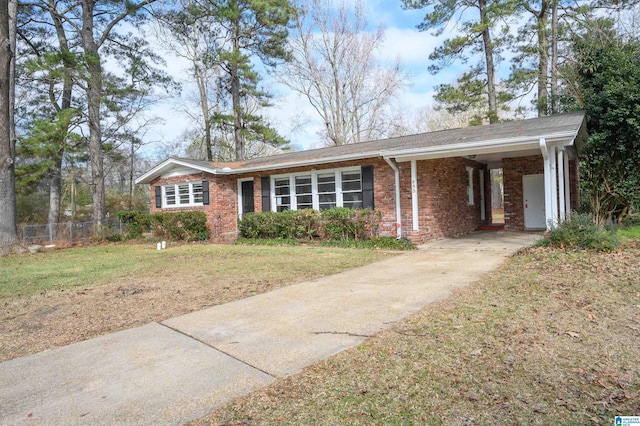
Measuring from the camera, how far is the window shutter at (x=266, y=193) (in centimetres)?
1426

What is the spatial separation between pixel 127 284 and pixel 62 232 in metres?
11.7

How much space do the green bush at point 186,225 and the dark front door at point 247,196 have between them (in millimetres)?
1590

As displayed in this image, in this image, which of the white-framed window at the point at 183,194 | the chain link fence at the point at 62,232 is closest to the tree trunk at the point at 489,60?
the white-framed window at the point at 183,194

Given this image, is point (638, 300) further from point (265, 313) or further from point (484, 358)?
point (265, 313)

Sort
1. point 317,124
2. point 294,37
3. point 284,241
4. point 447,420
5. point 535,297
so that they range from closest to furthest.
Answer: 1. point 447,420
2. point 535,297
3. point 284,241
4. point 294,37
5. point 317,124

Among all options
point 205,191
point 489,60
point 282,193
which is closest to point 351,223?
point 282,193

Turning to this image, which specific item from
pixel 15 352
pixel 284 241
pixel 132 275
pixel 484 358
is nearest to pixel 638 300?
pixel 484 358

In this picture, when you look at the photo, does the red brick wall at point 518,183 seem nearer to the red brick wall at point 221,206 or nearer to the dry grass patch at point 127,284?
the dry grass patch at point 127,284

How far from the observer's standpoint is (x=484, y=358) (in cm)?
324

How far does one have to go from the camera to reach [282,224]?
13055 mm

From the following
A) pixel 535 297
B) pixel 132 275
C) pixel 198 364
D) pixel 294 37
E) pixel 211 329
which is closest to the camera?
pixel 198 364

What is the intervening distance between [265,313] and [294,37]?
25706 mm

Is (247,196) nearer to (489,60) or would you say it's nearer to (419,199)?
(419,199)

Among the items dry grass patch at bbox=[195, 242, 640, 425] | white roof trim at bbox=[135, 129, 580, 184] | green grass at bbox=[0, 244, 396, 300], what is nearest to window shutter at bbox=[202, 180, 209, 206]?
white roof trim at bbox=[135, 129, 580, 184]
